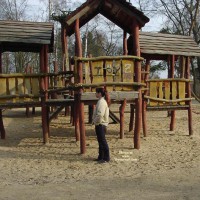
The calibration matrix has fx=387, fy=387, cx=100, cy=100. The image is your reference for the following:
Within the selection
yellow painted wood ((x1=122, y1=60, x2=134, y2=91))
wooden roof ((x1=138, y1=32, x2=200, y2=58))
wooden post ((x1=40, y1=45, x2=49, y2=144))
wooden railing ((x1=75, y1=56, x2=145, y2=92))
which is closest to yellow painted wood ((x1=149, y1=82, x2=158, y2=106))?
wooden roof ((x1=138, y1=32, x2=200, y2=58))

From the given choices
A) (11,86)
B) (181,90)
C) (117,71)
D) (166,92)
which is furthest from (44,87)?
(181,90)

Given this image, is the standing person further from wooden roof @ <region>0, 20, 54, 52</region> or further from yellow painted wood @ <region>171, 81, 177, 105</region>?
yellow painted wood @ <region>171, 81, 177, 105</region>

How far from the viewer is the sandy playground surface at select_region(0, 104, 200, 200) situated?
7.03 meters

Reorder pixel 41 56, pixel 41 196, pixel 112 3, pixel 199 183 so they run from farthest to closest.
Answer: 1. pixel 41 56
2. pixel 112 3
3. pixel 199 183
4. pixel 41 196

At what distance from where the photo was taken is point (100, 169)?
29.6 feet

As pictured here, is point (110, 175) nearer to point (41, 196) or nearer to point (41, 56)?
point (41, 196)

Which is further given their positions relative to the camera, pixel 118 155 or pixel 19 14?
pixel 19 14

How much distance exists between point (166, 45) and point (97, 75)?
4.44 meters

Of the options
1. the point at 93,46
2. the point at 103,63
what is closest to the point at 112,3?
the point at 103,63

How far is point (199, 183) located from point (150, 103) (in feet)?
18.9

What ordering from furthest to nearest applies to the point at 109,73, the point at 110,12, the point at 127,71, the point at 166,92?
the point at 166,92, the point at 110,12, the point at 127,71, the point at 109,73

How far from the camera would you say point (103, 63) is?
10.8 metres

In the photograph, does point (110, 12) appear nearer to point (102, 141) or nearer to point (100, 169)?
point (102, 141)

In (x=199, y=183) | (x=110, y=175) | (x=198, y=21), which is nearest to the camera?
(x=199, y=183)
